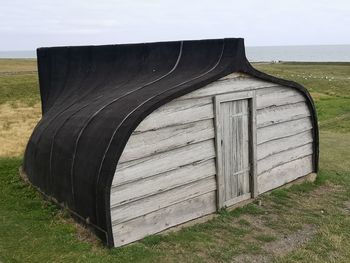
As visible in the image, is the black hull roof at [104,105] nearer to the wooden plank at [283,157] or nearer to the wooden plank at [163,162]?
the wooden plank at [163,162]

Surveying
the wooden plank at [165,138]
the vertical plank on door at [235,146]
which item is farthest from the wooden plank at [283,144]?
the wooden plank at [165,138]

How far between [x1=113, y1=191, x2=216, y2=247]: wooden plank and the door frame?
24 centimetres

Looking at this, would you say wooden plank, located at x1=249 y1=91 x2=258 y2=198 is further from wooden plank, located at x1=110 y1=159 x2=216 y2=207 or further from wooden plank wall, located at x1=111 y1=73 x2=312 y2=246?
wooden plank, located at x1=110 y1=159 x2=216 y2=207

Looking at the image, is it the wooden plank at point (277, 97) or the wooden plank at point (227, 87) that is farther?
the wooden plank at point (277, 97)

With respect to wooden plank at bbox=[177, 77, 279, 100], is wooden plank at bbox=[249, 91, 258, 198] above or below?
below

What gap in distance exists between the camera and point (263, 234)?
7.46m

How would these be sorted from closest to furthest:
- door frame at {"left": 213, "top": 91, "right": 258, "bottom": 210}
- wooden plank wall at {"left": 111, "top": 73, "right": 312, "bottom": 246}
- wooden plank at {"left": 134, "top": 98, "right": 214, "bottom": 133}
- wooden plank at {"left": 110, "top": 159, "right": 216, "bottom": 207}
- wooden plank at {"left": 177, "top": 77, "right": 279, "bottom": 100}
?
1. wooden plank at {"left": 110, "top": 159, "right": 216, "bottom": 207}
2. wooden plank wall at {"left": 111, "top": 73, "right": 312, "bottom": 246}
3. wooden plank at {"left": 134, "top": 98, "right": 214, "bottom": 133}
4. wooden plank at {"left": 177, "top": 77, "right": 279, "bottom": 100}
5. door frame at {"left": 213, "top": 91, "right": 258, "bottom": 210}

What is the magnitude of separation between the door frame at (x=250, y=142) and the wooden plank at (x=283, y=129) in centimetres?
32

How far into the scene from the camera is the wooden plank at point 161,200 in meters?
6.77

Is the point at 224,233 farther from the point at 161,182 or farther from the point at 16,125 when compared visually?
the point at 16,125

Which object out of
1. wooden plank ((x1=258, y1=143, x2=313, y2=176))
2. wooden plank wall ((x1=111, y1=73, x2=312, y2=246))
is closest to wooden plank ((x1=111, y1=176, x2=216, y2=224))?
wooden plank wall ((x1=111, y1=73, x2=312, y2=246))

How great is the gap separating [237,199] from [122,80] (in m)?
3.88

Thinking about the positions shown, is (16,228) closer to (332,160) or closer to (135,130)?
(135,130)

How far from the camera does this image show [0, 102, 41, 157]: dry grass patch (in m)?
16.1
